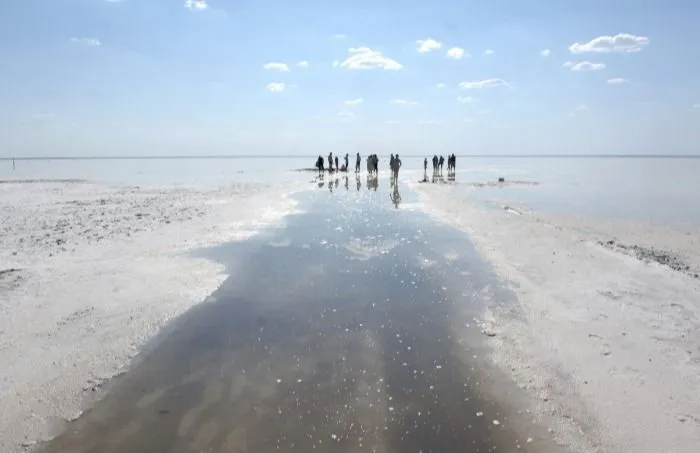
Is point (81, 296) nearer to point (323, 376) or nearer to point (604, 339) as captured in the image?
point (323, 376)

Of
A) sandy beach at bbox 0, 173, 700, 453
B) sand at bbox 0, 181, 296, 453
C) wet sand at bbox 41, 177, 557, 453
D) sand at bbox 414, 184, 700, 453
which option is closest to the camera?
wet sand at bbox 41, 177, 557, 453

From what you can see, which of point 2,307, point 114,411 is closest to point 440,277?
point 114,411

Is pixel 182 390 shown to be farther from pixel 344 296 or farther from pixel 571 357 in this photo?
pixel 571 357

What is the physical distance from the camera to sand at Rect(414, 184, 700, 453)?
582cm

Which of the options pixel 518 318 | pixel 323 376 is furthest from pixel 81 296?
pixel 518 318

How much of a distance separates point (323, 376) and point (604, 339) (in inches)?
197

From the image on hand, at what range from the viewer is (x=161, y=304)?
10.1 m

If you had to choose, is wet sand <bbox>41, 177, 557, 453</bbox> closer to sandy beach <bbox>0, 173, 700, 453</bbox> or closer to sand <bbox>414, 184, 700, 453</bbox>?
sandy beach <bbox>0, 173, 700, 453</bbox>

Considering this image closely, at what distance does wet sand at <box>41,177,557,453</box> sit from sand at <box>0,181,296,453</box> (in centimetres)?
49

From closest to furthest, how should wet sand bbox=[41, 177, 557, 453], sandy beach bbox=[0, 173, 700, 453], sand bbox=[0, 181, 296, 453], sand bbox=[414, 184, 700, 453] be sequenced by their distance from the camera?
1. wet sand bbox=[41, 177, 557, 453]
2. sand bbox=[414, 184, 700, 453]
3. sandy beach bbox=[0, 173, 700, 453]
4. sand bbox=[0, 181, 296, 453]

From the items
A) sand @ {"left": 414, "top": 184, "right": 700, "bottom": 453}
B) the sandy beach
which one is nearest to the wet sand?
the sandy beach

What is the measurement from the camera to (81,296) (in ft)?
34.4

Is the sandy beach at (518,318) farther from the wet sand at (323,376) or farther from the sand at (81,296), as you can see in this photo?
the wet sand at (323,376)

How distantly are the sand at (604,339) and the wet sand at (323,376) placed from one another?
0.58 meters
